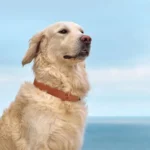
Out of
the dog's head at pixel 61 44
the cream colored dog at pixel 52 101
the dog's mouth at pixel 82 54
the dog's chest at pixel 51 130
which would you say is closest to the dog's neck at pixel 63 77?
the cream colored dog at pixel 52 101

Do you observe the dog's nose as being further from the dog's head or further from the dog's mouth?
the dog's mouth

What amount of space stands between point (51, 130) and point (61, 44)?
1.12m

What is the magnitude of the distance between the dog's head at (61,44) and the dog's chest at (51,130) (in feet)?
2.43

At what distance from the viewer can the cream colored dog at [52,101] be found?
694 cm

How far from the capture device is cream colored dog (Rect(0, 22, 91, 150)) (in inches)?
273

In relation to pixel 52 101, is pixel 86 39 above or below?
above

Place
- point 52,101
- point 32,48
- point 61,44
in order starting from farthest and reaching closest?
point 32,48 < point 61,44 < point 52,101

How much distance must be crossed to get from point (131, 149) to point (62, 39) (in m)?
79.7

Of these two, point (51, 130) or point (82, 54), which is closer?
point (51, 130)

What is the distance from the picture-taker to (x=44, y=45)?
735 centimetres

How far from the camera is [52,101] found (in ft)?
23.2

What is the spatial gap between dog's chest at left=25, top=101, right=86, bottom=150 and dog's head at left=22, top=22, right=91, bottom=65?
29.1 inches

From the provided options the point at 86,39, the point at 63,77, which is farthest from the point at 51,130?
the point at 86,39

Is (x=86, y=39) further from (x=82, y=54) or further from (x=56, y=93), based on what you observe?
(x=56, y=93)
